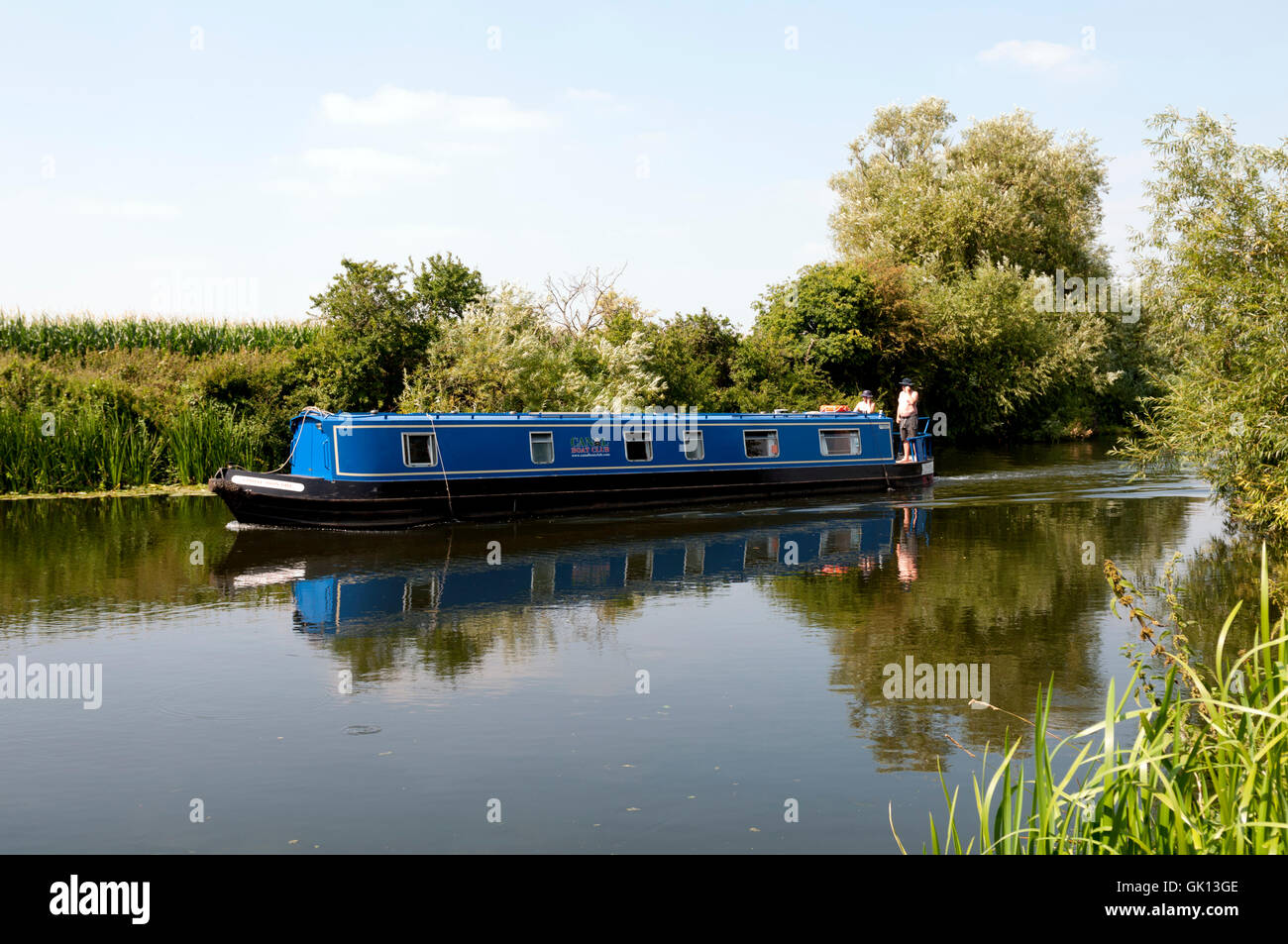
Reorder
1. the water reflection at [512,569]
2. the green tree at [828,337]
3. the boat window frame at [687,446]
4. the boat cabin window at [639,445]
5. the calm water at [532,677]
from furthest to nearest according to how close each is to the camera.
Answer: the green tree at [828,337], the boat window frame at [687,446], the boat cabin window at [639,445], the water reflection at [512,569], the calm water at [532,677]

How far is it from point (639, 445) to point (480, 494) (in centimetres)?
330

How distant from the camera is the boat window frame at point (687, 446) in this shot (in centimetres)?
2022

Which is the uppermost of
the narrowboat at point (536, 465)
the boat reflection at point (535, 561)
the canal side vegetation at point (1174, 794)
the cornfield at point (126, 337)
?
the cornfield at point (126, 337)

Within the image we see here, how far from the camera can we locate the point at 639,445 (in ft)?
65.1

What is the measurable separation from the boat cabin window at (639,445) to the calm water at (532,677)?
3.42m

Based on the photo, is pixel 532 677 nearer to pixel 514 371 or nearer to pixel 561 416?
pixel 561 416

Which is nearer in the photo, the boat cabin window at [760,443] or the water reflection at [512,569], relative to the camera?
the water reflection at [512,569]

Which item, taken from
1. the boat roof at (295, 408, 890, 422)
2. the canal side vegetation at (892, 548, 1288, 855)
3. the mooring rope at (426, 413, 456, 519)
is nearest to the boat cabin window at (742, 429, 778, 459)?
the boat roof at (295, 408, 890, 422)

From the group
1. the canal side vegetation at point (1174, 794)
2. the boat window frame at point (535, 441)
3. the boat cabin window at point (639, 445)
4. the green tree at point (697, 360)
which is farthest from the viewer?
the green tree at point (697, 360)

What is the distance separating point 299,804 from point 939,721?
3.78 m

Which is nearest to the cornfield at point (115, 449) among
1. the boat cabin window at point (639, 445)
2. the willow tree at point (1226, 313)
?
Answer: the boat cabin window at point (639, 445)

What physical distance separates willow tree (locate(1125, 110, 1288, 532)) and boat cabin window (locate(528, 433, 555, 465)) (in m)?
8.73

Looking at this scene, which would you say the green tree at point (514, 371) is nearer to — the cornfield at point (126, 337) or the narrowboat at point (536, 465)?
the narrowboat at point (536, 465)
